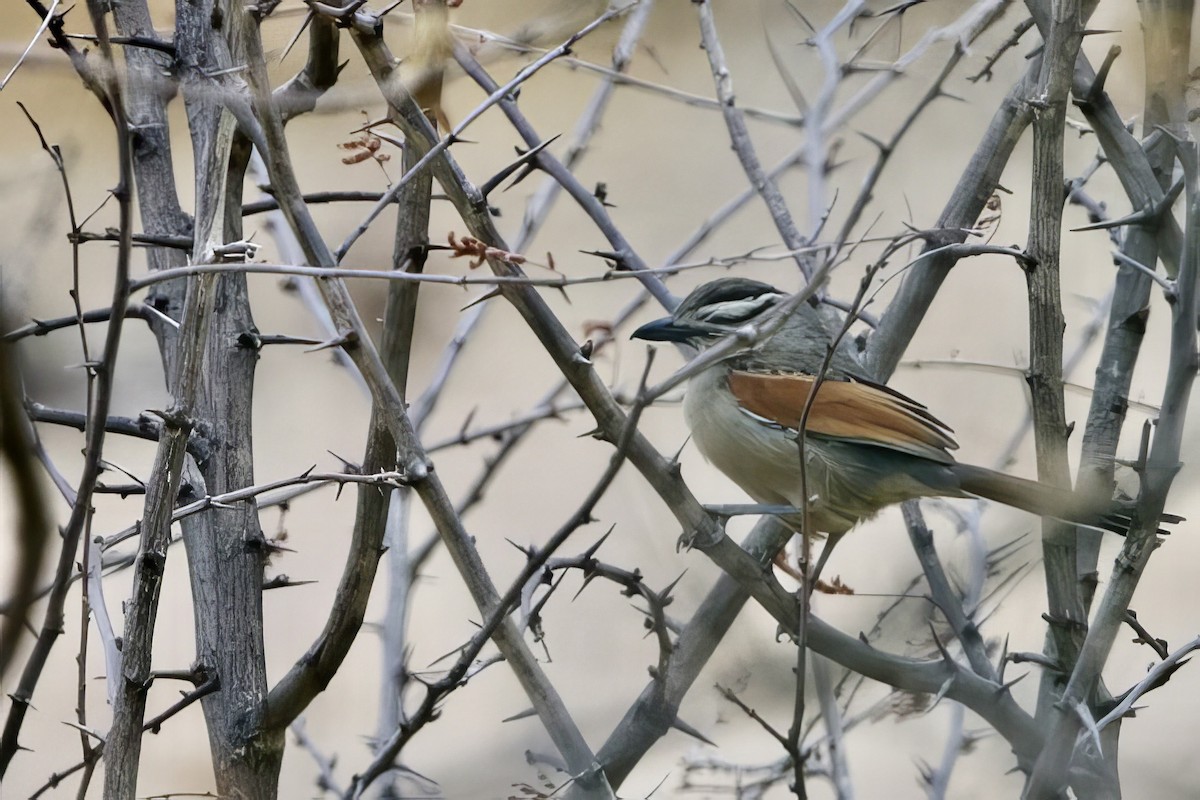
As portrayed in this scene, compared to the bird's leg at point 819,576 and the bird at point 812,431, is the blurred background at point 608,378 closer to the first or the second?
the bird's leg at point 819,576

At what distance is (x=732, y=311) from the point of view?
2338 mm

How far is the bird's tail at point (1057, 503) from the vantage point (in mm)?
1776

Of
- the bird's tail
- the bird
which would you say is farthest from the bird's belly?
the bird's tail

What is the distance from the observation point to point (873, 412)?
233 cm

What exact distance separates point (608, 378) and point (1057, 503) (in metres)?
1.57

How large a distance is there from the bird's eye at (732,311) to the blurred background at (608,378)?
0.60ft

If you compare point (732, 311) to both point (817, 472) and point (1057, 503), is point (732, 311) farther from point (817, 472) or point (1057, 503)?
point (1057, 503)

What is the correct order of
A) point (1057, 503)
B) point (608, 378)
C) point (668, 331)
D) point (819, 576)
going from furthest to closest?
point (608, 378) → point (668, 331) → point (819, 576) → point (1057, 503)

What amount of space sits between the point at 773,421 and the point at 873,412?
217 mm

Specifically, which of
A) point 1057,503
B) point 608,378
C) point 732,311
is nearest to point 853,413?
point 732,311

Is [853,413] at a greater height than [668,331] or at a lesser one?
lesser

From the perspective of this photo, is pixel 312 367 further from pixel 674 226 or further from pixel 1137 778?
pixel 1137 778

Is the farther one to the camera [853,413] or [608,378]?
[608,378]

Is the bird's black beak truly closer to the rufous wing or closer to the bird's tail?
the rufous wing
